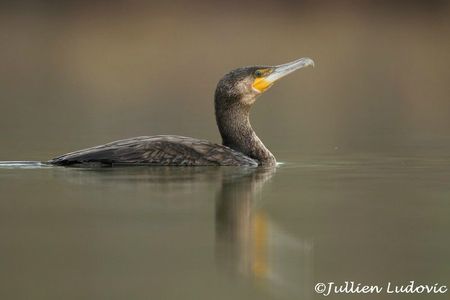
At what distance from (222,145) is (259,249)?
423 centimetres

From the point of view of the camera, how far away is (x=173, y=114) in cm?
1767

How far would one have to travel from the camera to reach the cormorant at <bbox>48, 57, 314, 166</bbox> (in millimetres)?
10492

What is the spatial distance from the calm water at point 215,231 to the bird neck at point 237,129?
759mm

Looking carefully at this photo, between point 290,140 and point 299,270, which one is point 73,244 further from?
point 290,140

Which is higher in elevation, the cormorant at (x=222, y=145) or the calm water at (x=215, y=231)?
the cormorant at (x=222, y=145)

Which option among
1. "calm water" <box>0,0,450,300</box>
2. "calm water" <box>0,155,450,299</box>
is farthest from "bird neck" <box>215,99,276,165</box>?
"calm water" <box>0,155,450,299</box>

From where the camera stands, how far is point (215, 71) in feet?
80.6

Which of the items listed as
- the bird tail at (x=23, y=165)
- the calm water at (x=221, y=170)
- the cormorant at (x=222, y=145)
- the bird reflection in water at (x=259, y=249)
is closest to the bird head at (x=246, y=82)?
the cormorant at (x=222, y=145)

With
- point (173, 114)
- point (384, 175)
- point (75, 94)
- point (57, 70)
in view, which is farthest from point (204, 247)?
point (57, 70)

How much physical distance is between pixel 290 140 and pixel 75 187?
511 cm

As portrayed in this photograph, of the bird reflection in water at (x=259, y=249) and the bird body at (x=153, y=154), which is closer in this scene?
the bird reflection in water at (x=259, y=249)

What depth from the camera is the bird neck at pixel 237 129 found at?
38.0ft
